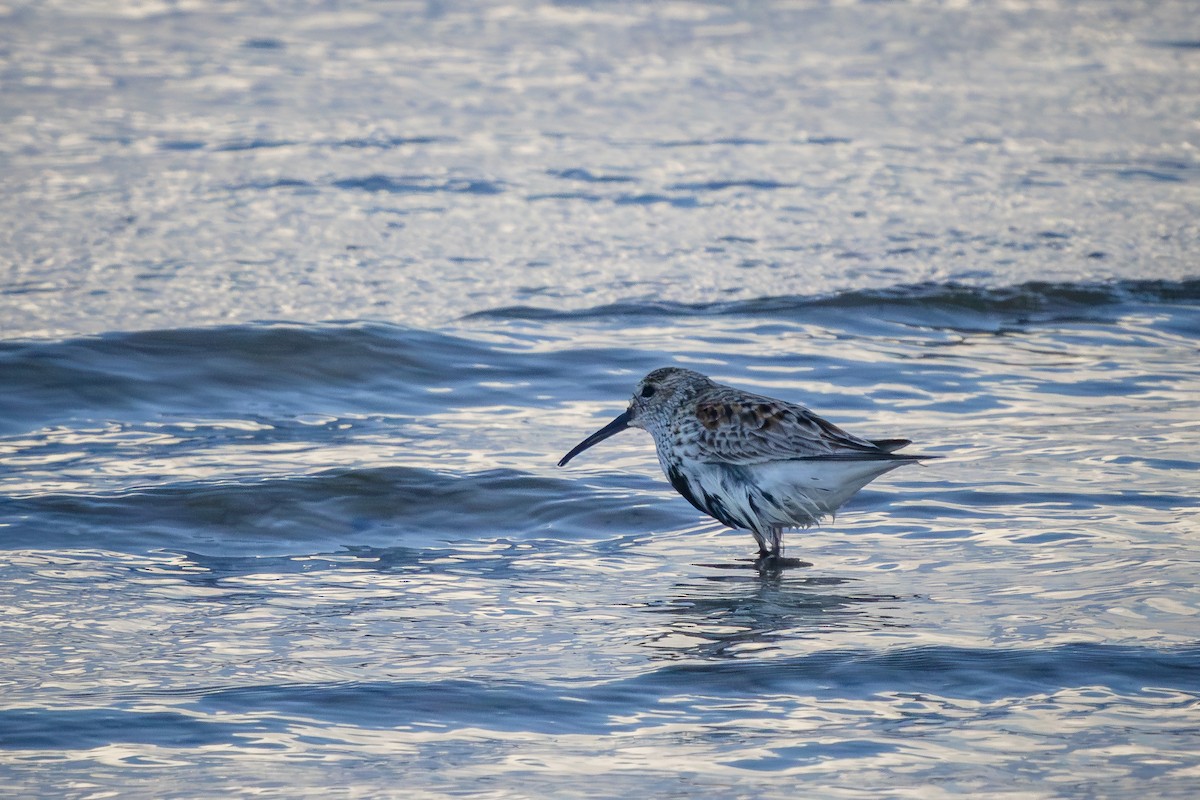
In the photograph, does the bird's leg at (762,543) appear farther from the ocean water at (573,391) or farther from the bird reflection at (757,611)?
the bird reflection at (757,611)

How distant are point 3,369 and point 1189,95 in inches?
537

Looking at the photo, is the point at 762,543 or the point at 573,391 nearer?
the point at 762,543

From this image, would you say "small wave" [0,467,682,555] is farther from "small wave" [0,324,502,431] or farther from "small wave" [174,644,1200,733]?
"small wave" [174,644,1200,733]

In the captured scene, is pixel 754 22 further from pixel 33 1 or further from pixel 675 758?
pixel 675 758

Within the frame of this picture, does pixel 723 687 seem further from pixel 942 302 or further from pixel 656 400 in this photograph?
pixel 942 302

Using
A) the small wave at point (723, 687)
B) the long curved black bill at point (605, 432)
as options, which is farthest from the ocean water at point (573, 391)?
the long curved black bill at point (605, 432)

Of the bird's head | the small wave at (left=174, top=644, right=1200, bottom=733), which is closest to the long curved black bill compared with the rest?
the bird's head

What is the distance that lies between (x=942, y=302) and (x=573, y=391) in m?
3.46

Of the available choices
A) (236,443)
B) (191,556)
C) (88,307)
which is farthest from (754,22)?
(191,556)

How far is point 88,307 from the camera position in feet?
38.2

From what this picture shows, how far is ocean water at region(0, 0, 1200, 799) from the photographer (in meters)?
5.63

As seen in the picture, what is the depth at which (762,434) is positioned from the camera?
7.90m

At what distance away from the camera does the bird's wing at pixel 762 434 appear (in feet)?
25.1

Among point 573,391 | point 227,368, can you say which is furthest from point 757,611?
point 227,368
